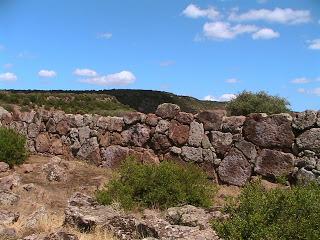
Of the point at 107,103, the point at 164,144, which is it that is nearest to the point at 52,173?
the point at 164,144

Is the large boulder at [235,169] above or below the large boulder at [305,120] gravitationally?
below

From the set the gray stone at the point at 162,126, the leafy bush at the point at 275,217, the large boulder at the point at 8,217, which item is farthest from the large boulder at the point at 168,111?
the leafy bush at the point at 275,217

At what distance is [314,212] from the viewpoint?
5.80 metres

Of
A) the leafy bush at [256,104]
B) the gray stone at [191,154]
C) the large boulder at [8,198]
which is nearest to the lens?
the large boulder at [8,198]

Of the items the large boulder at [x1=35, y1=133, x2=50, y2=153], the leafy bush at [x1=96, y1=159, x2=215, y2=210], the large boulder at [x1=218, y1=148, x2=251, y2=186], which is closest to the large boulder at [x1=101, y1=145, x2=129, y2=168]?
the large boulder at [x1=35, y1=133, x2=50, y2=153]

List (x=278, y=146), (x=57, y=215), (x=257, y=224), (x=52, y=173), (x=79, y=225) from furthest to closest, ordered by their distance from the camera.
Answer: (x=52, y=173)
(x=278, y=146)
(x=57, y=215)
(x=79, y=225)
(x=257, y=224)

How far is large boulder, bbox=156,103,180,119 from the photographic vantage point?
45.8 ft

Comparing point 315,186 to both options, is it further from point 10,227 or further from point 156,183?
point 10,227

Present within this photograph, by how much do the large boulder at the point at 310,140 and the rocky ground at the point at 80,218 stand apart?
1835 millimetres

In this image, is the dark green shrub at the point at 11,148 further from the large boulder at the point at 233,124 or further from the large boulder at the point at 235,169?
the large boulder at the point at 233,124

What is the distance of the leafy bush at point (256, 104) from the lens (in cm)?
2845

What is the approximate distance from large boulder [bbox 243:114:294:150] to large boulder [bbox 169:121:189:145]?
1.82 m

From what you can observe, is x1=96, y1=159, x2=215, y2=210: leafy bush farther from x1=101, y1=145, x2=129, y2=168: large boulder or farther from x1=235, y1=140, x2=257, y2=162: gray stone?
x1=101, y1=145, x2=129, y2=168: large boulder

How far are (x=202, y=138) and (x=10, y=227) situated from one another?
638 cm
